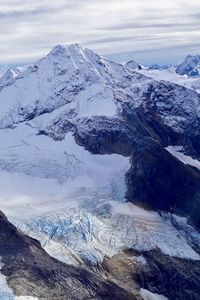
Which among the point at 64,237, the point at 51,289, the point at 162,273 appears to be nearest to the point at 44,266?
the point at 51,289

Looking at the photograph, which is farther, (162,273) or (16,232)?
(162,273)

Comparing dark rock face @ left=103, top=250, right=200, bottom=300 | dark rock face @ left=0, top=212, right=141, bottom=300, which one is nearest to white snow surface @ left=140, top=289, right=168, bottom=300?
dark rock face @ left=103, top=250, right=200, bottom=300

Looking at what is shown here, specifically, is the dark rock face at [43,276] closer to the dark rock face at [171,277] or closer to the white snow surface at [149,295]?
the white snow surface at [149,295]

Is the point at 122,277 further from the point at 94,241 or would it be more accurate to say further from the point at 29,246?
the point at 29,246

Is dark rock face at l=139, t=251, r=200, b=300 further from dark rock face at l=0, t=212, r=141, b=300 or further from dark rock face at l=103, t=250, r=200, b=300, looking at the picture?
dark rock face at l=0, t=212, r=141, b=300

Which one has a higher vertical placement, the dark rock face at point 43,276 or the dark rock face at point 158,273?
the dark rock face at point 43,276

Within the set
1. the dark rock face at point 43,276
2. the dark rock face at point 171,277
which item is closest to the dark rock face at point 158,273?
the dark rock face at point 171,277

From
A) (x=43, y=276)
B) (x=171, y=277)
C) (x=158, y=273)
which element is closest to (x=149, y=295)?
(x=158, y=273)

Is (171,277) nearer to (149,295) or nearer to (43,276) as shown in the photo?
(149,295)
